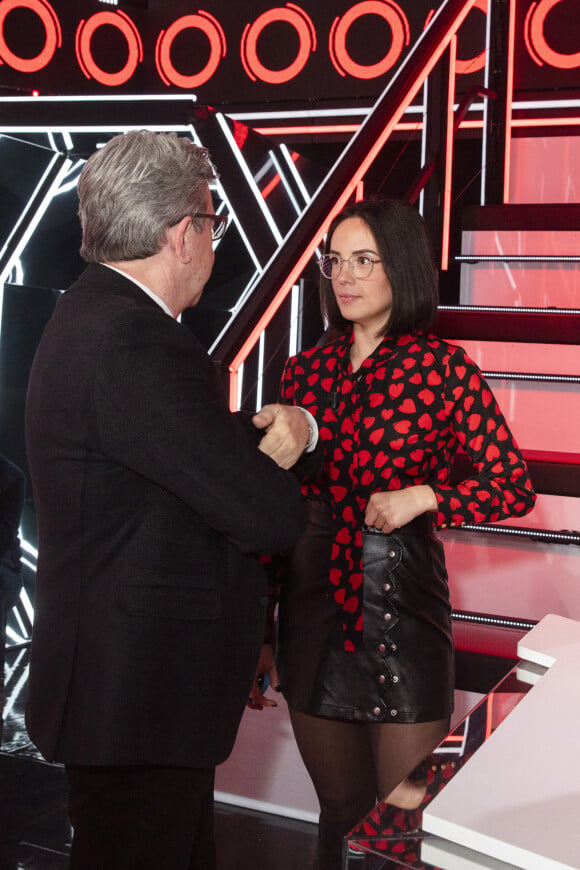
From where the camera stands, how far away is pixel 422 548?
6.11ft

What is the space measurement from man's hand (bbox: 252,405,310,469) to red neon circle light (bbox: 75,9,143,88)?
262 inches

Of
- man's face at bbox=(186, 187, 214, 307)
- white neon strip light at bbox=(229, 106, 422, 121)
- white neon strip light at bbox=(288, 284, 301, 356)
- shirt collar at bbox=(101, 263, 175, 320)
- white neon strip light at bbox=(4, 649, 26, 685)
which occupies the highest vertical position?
white neon strip light at bbox=(229, 106, 422, 121)

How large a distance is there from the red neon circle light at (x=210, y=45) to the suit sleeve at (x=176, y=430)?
6.56m

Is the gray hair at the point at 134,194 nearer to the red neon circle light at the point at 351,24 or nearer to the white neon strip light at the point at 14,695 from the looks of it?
the white neon strip light at the point at 14,695

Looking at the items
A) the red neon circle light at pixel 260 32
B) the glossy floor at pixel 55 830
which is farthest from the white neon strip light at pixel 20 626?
the red neon circle light at pixel 260 32

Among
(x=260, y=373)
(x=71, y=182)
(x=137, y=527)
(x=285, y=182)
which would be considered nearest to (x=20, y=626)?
(x=71, y=182)

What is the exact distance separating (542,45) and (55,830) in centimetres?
573

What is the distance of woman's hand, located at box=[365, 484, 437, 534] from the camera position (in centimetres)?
175

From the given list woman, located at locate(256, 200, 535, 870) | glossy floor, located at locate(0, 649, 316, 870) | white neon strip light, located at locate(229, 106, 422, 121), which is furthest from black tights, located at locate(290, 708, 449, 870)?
white neon strip light, located at locate(229, 106, 422, 121)

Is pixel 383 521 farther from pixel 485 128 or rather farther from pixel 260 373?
pixel 485 128

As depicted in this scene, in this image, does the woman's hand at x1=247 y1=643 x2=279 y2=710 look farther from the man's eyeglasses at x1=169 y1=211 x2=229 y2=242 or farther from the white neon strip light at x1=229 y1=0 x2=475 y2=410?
the man's eyeglasses at x1=169 y1=211 x2=229 y2=242

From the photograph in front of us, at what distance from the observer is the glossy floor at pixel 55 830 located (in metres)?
2.73

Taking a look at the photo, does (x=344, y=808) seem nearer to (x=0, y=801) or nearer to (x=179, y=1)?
(x=0, y=801)

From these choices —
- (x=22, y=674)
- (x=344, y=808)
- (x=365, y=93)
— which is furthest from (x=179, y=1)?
(x=344, y=808)
